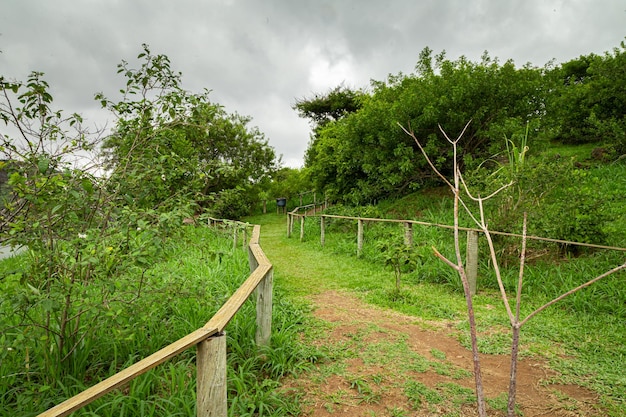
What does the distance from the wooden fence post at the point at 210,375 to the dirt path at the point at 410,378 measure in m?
0.92

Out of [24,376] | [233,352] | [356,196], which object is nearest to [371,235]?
[356,196]

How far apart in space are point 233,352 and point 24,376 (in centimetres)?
151

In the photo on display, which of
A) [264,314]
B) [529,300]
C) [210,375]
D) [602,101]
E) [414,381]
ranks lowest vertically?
[414,381]

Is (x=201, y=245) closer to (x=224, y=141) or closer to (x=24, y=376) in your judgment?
(x=24, y=376)

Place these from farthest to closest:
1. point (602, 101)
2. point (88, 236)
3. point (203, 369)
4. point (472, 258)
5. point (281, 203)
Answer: point (281, 203)
point (602, 101)
point (472, 258)
point (88, 236)
point (203, 369)

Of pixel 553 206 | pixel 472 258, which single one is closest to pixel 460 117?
pixel 553 206

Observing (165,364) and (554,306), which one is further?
(554,306)

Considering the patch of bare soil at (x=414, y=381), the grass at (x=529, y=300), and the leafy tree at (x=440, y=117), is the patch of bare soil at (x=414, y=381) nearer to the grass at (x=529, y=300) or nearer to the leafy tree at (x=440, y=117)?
the grass at (x=529, y=300)

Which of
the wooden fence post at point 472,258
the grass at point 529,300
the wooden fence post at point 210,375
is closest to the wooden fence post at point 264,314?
the grass at point 529,300

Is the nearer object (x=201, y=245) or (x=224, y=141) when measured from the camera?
(x=201, y=245)

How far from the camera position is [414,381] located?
2.69 meters

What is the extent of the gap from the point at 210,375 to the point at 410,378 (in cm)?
176

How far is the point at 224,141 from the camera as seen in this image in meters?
22.8

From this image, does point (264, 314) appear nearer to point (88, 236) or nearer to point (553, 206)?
point (88, 236)
